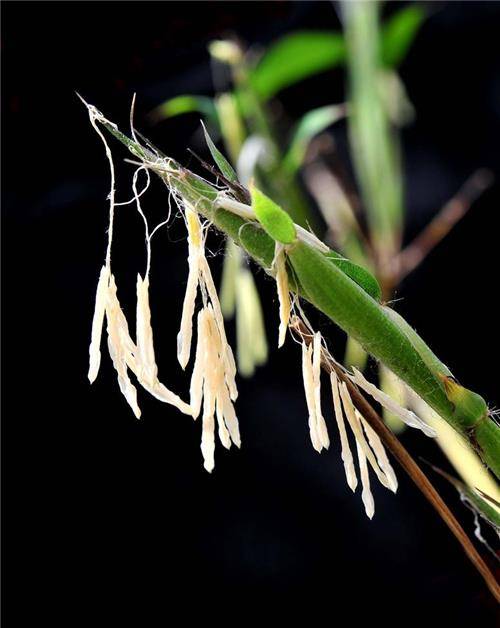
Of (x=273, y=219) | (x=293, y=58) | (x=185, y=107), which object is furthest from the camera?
(x=293, y=58)

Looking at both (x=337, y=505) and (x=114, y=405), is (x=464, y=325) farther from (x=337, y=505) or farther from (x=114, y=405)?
(x=114, y=405)

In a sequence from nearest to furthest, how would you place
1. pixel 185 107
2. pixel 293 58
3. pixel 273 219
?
pixel 273 219 < pixel 185 107 < pixel 293 58

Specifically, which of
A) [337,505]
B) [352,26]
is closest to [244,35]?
[352,26]

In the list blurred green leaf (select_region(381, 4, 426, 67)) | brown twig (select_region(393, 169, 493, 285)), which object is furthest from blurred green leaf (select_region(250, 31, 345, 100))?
brown twig (select_region(393, 169, 493, 285))

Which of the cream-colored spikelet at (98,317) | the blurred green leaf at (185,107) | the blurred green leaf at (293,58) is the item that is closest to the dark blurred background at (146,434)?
the blurred green leaf at (185,107)

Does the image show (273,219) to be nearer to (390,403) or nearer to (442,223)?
(390,403)

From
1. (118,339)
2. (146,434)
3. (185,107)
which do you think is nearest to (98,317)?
(118,339)
